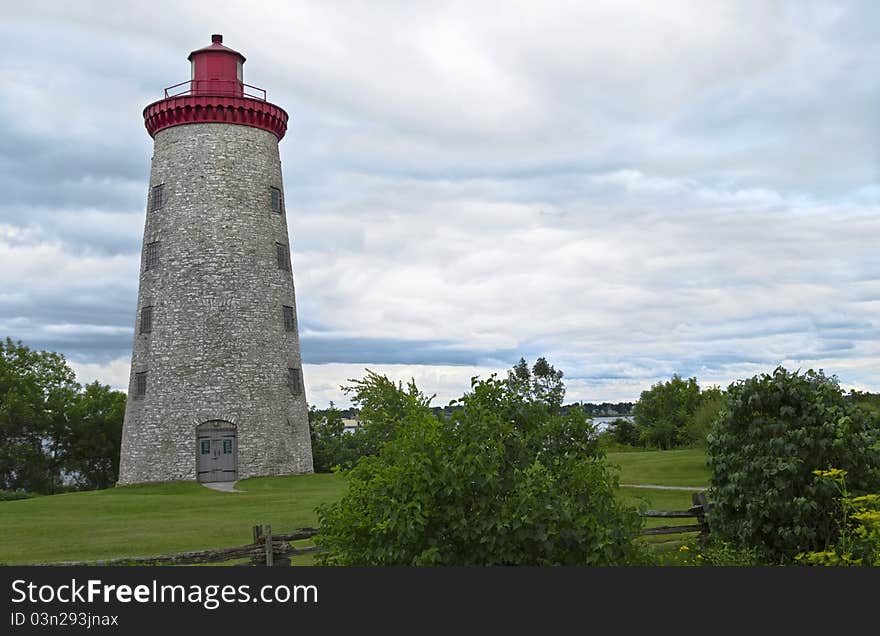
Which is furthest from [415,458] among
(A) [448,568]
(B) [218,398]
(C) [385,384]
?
(B) [218,398]

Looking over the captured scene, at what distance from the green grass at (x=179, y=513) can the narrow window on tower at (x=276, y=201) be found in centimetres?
1317

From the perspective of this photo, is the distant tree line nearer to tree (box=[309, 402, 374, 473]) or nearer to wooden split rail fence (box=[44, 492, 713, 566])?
tree (box=[309, 402, 374, 473])

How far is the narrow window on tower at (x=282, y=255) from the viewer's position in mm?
42812

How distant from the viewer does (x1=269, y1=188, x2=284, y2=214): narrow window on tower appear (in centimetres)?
4304

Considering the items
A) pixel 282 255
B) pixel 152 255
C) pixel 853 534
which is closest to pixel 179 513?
pixel 152 255

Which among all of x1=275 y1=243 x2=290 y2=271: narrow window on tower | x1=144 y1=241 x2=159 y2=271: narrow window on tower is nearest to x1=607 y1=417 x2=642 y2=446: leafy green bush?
x1=275 y1=243 x2=290 y2=271: narrow window on tower

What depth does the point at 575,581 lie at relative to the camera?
9.90 m

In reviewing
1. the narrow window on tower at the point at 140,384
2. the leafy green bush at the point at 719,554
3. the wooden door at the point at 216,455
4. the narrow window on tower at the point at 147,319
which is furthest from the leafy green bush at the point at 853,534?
the narrow window on tower at the point at 147,319

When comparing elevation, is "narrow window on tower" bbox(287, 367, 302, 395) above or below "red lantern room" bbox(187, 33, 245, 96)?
below

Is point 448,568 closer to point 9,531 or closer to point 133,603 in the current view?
point 133,603

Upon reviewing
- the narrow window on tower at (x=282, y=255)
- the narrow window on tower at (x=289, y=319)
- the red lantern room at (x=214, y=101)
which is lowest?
the narrow window on tower at (x=289, y=319)

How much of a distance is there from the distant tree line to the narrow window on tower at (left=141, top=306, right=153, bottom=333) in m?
9.87

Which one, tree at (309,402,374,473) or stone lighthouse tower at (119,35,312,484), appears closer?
stone lighthouse tower at (119,35,312,484)

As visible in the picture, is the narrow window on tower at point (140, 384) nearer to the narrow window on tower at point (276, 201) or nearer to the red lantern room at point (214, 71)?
the narrow window on tower at point (276, 201)
